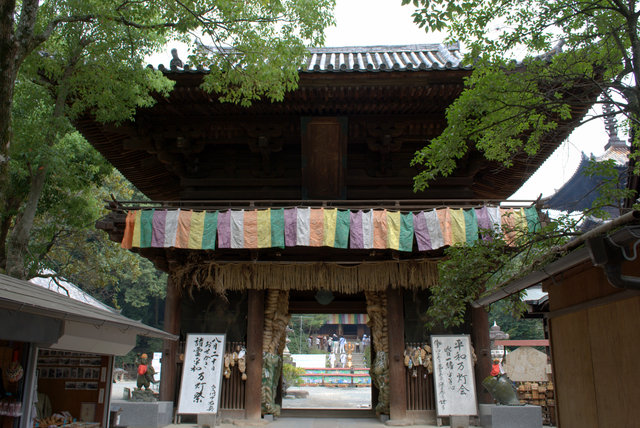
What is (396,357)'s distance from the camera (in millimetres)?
10961

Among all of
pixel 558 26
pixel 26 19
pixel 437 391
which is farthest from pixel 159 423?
pixel 558 26

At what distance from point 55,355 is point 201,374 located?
3433 millimetres

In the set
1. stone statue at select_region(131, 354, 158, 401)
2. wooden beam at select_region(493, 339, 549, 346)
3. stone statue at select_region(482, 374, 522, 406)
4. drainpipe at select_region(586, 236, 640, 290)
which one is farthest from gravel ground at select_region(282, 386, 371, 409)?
drainpipe at select_region(586, 236, 640, 290)

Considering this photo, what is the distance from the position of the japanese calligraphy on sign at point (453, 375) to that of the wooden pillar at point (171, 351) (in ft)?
19.0

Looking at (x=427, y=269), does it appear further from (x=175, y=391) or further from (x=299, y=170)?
(x=175, y=391)

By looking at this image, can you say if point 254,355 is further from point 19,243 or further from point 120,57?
point 120,57

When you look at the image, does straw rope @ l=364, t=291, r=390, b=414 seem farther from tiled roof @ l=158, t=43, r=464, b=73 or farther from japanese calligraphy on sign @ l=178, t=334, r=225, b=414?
tiled roof @ l=158, t=43, r=464, b=73

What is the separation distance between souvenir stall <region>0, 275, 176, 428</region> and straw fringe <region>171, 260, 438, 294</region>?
2363 mm

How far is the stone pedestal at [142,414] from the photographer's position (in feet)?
33.9

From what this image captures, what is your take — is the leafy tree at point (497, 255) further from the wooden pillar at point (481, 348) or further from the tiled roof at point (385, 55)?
the tiled roof at point (385, 55)

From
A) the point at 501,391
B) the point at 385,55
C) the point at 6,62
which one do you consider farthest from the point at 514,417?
the point at 6,62

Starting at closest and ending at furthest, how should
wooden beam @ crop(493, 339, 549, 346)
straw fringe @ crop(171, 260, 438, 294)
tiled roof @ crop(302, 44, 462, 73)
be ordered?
1. straw fringe @ crop(171, 260, 438, 294)
2. tiled roof @ crop(302, 44, 462, 73)
3. wooden beam @ crop(493, 339, 549, 346)

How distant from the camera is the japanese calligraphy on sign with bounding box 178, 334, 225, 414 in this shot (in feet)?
35.1

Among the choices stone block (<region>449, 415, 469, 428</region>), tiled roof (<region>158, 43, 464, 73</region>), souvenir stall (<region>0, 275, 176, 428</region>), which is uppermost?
tiled roof (<region>158, 43, 464, 73</region>)
